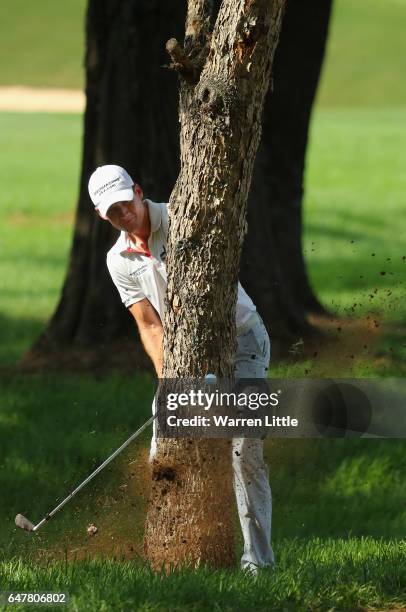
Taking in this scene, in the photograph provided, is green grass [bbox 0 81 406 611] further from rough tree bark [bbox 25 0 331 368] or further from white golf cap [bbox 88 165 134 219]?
white golf cap [bbox 88 165 134 219]

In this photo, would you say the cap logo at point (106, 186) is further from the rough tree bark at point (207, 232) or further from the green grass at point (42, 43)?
the green grass at point (42, 43)

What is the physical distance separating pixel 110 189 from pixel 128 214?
0.16 meters

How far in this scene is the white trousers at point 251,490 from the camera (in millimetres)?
6059

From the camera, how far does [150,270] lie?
626 cm

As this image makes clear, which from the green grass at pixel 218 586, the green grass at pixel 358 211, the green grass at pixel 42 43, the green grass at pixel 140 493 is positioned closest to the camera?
the green grass at pixel 218 586

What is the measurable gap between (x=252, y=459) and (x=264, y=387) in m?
0.34

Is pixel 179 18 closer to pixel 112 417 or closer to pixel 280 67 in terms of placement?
pixel 280 67

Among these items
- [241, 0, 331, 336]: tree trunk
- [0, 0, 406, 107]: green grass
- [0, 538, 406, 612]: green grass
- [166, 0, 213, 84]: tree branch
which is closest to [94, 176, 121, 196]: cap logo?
[166, 0, 213, 84]: tree branch

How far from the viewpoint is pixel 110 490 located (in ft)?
23.1

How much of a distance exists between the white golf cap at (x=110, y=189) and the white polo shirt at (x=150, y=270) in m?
0.20

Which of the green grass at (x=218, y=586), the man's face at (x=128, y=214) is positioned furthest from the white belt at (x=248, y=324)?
the green grass at (x=218, y=586)

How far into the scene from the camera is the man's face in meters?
6.05

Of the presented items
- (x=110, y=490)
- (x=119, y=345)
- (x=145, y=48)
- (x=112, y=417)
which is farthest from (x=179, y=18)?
(x=110, y=490)

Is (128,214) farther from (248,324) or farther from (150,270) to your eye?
(248,324)
